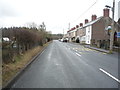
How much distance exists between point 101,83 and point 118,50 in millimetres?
17739

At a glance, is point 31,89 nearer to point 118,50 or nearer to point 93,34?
point 118,50

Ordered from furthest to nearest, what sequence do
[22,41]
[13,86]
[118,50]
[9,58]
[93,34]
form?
[93,34] < [118,50] < [22,41] < [9,58] < [13,86]

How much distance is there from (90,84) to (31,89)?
2.26 metres

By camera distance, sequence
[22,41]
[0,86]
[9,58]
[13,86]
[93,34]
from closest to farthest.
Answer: [0,86] → [13,86] → [9,58] → [22,41] → [93,34]

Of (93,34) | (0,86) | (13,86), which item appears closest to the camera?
(0,86)

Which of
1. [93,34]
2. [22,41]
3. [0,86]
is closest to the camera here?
[0,86]

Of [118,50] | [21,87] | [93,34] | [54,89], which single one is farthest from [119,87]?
[93,34]

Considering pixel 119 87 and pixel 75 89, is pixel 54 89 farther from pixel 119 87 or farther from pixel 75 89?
pixel 119 87

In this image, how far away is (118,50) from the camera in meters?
22.7

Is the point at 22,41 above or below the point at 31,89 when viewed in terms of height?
above

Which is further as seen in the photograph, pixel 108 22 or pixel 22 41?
pixel 108 22

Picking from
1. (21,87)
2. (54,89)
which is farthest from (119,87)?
(21,87)

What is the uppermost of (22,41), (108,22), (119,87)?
(108,22)

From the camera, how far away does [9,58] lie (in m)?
10.0
